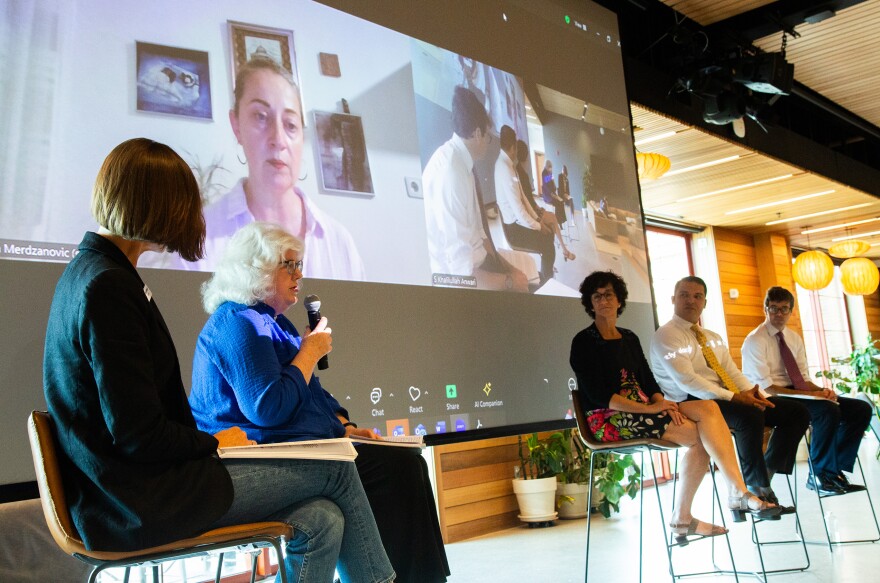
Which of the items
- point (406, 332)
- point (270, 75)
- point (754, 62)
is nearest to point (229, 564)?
point (406, 332)

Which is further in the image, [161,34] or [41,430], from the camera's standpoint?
[161,34]

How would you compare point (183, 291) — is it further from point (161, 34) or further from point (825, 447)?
point (825, 447)

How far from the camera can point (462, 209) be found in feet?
10.8

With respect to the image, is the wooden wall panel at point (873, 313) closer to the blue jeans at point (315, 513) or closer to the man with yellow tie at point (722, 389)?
the man with yellow tie at point (722, 389)

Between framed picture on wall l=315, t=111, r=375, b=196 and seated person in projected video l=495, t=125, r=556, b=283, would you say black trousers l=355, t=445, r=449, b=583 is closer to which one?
framed picture on wall l=315, t=111, r=375, b=196

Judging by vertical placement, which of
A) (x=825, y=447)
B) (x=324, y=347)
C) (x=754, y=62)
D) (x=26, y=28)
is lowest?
(x=825, y=447)

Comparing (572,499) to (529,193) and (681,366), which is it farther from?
(529,193)

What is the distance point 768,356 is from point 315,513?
369 cm

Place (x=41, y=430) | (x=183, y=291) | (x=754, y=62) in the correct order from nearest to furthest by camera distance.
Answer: (x=41, y=430)
(x=183, y=291)
(x=754, y=62)

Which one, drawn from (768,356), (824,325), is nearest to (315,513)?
(768,356)

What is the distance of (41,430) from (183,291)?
0.95 m

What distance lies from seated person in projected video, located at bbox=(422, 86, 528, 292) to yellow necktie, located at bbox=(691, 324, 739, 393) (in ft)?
3.39

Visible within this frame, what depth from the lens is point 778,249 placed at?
10.1m

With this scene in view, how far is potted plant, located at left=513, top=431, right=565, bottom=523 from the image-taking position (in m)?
5.46
